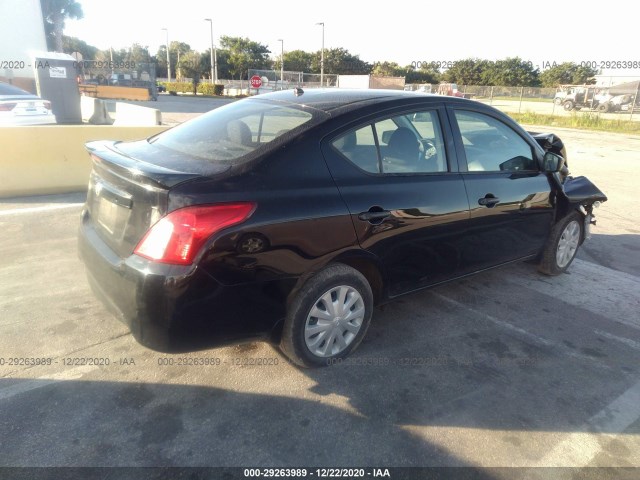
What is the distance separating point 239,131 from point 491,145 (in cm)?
209

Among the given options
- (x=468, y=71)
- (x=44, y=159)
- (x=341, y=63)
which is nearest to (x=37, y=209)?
(x=44, y=159)

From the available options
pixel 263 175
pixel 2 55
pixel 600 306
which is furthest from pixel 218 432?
pixel 2 55

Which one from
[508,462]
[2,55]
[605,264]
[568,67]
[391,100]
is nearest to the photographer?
[508,462]

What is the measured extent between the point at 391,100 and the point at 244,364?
2.02 metres

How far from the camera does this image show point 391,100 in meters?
3.19

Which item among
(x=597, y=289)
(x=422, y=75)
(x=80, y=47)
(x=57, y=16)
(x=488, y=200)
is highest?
(x=57, y=16)

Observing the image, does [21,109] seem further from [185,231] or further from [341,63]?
[341,63]

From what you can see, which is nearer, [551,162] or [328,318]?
[328,318]

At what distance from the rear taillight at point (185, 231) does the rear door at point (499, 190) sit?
2.00m

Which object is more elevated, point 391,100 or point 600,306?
point 391,100

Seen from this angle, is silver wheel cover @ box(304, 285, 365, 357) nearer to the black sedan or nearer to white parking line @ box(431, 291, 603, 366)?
the black sedan

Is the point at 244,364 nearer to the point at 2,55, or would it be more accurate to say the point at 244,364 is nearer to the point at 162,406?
the point at 162,406

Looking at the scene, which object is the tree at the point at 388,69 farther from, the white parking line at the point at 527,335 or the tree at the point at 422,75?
the white parking line at the point at 527,335

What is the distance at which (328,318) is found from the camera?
9.47 feet
